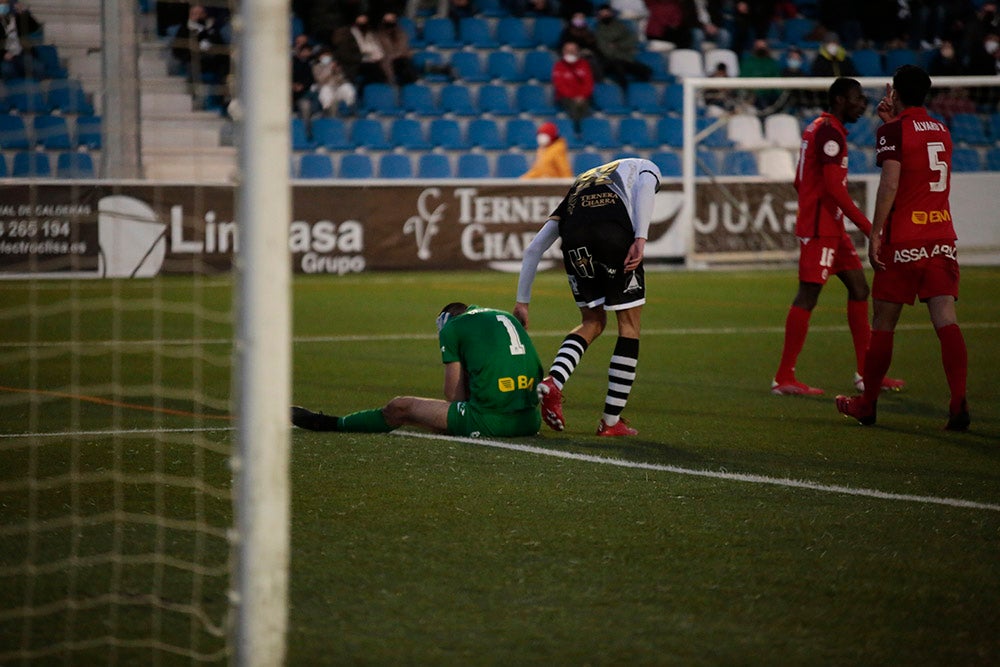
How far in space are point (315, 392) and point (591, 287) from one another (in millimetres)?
2345

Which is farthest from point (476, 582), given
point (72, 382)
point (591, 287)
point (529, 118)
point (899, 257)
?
point (529, 118)

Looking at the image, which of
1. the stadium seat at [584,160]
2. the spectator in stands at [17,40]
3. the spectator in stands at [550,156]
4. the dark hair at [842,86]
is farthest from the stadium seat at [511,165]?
the dark hair at [842,86]

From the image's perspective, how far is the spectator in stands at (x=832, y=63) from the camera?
919 inches

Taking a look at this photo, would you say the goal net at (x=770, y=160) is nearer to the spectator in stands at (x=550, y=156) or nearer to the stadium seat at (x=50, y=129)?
the spectator in stands at (x=550, y=156)

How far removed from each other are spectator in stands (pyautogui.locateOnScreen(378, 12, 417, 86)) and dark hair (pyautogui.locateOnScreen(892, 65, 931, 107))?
15.9 metres

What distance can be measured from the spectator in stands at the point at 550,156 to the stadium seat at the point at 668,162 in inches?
117

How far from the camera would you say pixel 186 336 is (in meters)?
12.1

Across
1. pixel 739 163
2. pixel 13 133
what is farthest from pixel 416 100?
pixel 13 133

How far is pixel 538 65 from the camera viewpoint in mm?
24172

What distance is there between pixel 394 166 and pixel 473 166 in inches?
52.3

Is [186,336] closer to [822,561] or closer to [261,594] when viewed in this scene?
[822,561]

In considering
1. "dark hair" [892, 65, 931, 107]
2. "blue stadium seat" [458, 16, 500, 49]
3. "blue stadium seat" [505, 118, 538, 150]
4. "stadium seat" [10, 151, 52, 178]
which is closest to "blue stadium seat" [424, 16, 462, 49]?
"blue stadium seat" [458, 16, 500, 49]

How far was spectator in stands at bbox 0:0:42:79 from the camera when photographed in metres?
14.6

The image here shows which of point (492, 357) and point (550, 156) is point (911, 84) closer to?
point (492, 357)
